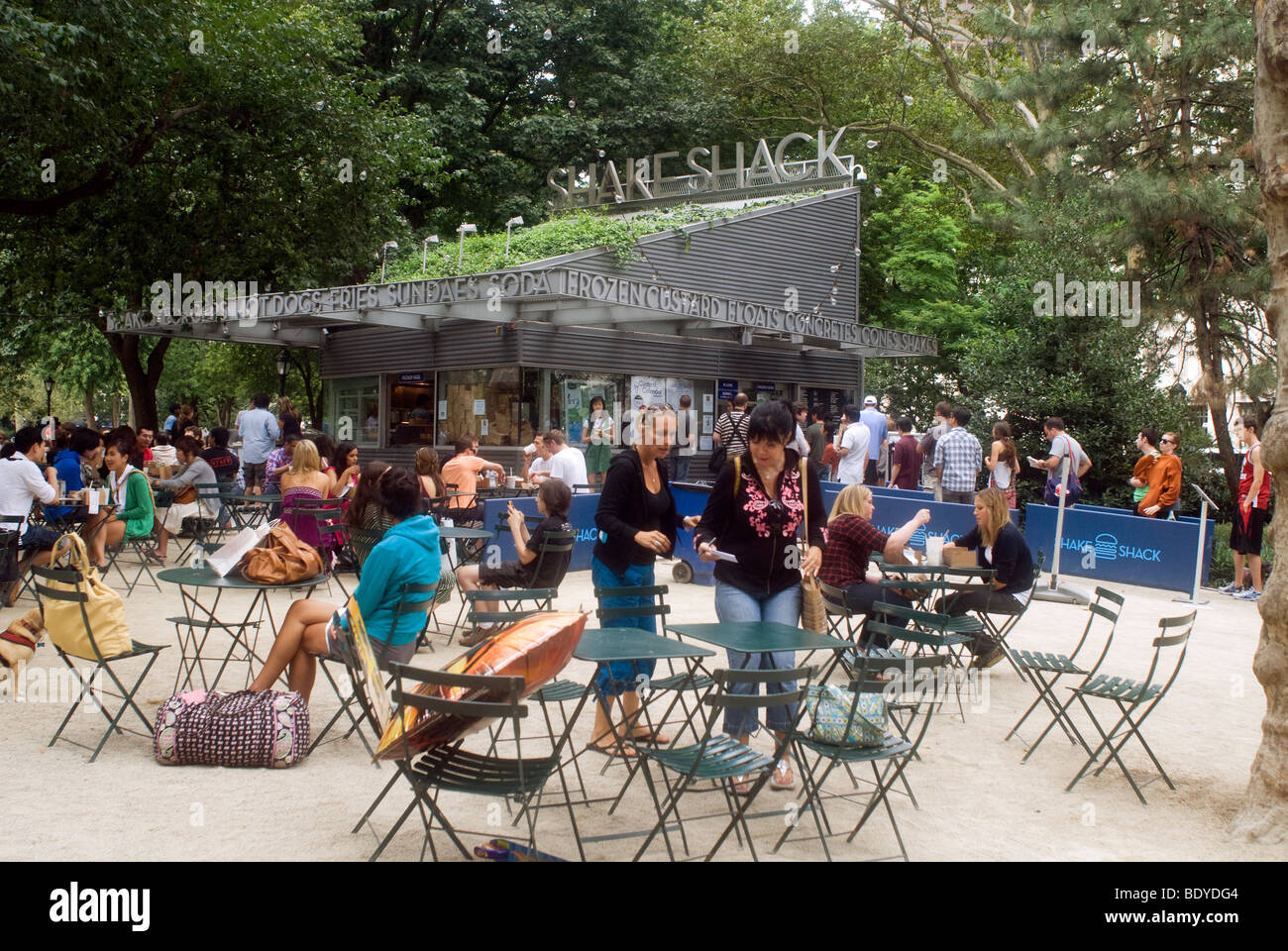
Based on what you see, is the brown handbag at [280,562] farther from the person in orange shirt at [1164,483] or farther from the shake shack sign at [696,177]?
the shake shack sign at [696,177]

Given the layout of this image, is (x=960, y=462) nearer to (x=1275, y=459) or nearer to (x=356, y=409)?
(x=1275, y=459)

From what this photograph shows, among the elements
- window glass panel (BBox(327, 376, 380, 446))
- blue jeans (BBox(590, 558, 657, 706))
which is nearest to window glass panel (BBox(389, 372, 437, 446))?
window glass panel (BBox(327, 376, 380, 446))

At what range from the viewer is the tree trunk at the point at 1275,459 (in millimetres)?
4773

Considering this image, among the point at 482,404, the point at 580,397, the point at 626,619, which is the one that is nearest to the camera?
the point at 626,619

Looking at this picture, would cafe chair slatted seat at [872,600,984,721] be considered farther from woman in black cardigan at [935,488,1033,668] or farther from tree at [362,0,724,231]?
tree at [362,0,724,231]

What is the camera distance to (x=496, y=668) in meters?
4.04

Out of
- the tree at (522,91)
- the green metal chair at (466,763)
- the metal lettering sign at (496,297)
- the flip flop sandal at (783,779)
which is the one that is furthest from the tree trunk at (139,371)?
the green metal chair at (466,763)

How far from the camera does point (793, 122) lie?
1281 inches

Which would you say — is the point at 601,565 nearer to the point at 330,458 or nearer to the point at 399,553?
the point at 399,553

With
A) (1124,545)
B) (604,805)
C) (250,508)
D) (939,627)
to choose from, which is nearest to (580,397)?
(250,508)

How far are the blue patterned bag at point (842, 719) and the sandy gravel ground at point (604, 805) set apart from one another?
0.36 meters

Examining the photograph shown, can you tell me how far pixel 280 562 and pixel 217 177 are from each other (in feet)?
47.1

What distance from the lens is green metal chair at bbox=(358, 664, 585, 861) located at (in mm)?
3664
